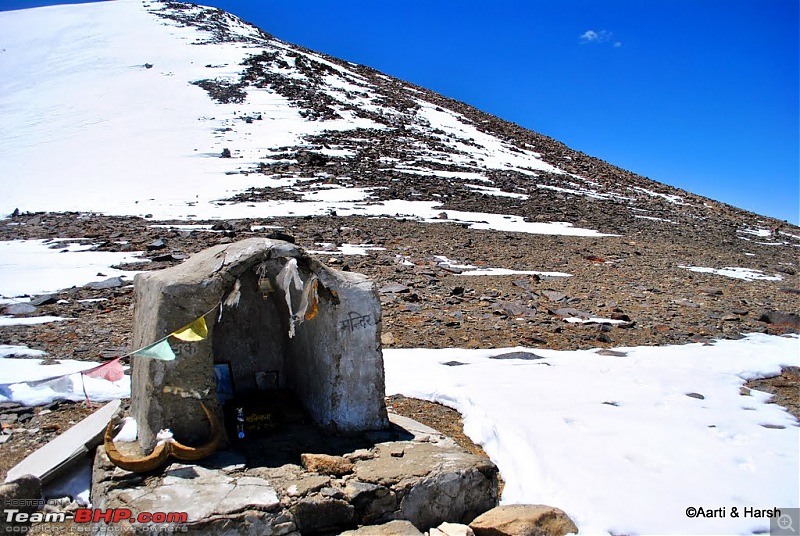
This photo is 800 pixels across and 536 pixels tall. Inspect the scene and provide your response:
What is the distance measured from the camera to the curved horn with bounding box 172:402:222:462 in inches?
178

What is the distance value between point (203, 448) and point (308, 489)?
108 centimetres

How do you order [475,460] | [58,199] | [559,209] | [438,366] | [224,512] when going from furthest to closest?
[559,209] → [58,199] → [438,366] → [475,460] → [224,512]

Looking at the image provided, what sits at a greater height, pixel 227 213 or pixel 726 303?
pixel 227 213

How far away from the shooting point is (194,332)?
461 centimetres

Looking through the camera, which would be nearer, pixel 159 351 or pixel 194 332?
pixel 159 351

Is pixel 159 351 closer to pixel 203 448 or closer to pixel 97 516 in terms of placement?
pixel 203 448

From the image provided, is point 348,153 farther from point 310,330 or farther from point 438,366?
point 310,330

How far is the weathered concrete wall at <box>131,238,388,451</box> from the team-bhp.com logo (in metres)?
0.70

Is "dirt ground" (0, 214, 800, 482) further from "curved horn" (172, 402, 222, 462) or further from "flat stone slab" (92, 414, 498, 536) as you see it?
"curved horn" (172, 402, 222, 462)

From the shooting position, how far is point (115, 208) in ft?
73.8

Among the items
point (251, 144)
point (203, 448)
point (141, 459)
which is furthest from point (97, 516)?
point (251, 144)

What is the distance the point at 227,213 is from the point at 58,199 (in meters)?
8.19

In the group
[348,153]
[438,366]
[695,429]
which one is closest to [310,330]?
[438,366]

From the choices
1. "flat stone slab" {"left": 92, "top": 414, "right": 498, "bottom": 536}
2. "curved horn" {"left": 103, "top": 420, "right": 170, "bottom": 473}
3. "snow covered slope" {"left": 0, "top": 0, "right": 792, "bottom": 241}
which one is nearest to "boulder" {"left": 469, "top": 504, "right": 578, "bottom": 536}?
"flat stone slab" {"left": 92, "top": 414, "right": 498, "bottom": 536}
